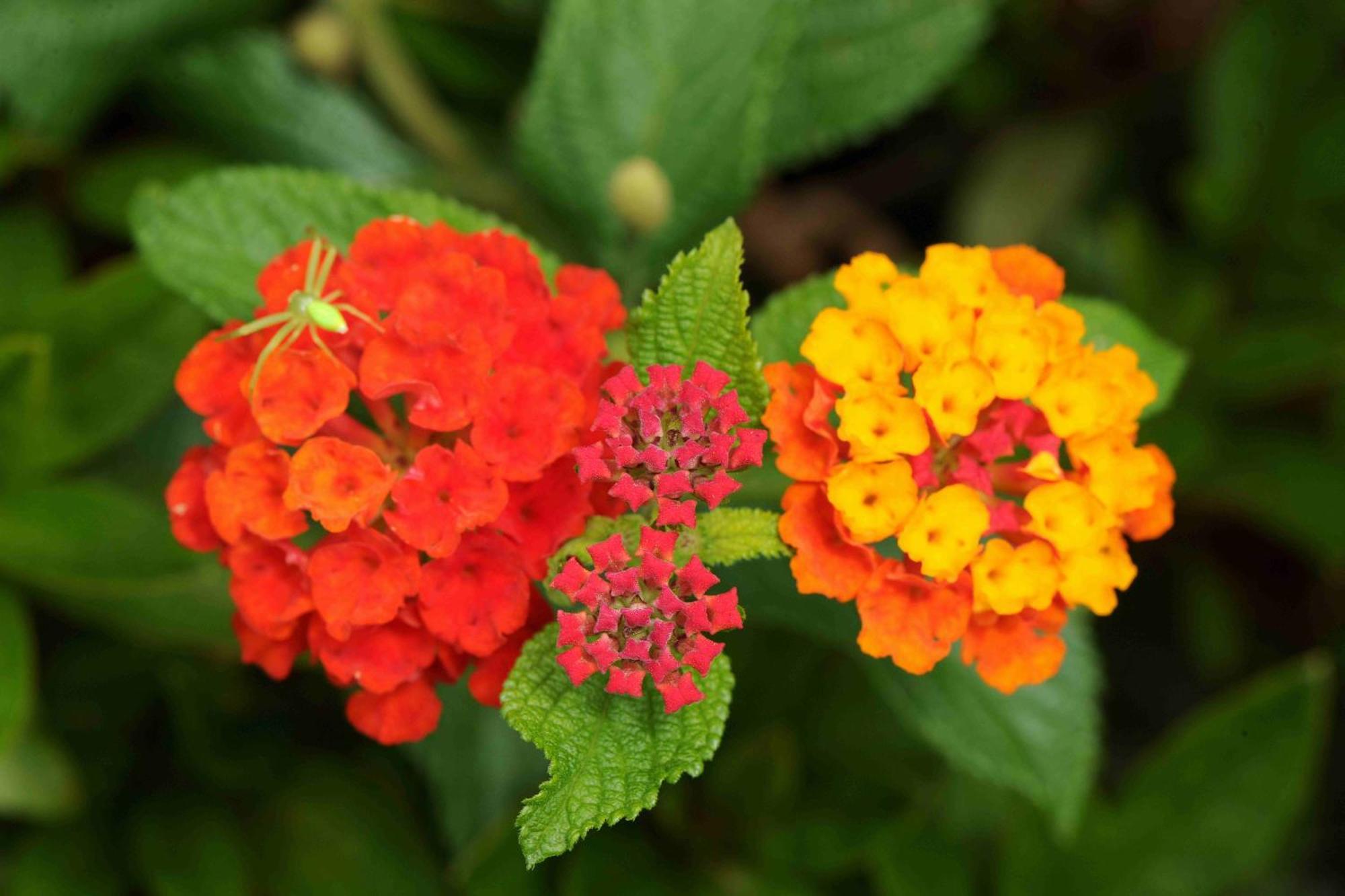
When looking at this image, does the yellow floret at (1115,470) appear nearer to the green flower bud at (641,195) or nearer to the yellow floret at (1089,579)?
the yellow floret at (1089,579)

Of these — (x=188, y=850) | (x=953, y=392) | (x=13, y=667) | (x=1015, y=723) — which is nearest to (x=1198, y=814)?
(x=1015, y=723)

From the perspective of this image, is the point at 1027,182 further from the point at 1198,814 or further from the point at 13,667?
the point at 13,667

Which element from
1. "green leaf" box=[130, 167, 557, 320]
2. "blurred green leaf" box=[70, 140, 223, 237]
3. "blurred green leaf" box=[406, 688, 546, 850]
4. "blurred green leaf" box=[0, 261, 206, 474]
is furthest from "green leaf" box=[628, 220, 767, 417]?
"blurred green leaf" box=[70, 140, 223, 237]

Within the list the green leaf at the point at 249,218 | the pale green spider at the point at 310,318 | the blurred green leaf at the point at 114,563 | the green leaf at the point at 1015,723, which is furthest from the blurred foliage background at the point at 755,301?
the pale green spider at the point at 310,318

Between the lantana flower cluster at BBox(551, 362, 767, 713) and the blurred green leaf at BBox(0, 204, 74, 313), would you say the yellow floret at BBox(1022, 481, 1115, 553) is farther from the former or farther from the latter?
the blurred green leaf at BBox(0, 204, 74, 313)

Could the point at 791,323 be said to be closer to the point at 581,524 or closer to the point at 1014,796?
the point at 581,524

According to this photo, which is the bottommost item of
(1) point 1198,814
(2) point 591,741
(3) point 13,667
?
(1) point 1198,814
